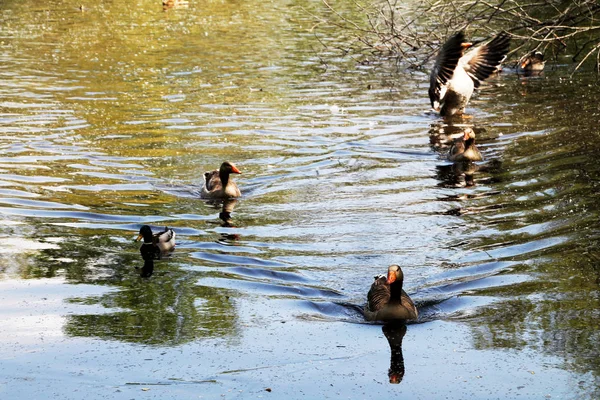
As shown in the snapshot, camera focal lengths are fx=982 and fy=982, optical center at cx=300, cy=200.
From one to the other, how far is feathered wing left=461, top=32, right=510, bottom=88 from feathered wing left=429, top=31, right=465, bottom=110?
2.09 m

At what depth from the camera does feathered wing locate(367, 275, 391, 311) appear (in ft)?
31.3

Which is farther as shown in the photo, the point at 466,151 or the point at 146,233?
the point at 466,151

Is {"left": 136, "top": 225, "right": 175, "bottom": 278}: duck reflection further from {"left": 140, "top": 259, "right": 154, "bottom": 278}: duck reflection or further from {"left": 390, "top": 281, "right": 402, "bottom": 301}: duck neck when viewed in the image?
{"left": 390, "top": 281, "right": 402, "bottom": 301}: duck neck

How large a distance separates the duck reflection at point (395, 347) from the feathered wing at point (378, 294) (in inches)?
9.0

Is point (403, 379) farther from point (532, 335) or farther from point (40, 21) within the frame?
point (40, 21)

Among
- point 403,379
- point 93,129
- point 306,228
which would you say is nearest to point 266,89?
point 93,129

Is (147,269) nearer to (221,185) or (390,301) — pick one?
(390,301)

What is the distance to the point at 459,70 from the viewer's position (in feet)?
66.2

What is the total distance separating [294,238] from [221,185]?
2.52 metres

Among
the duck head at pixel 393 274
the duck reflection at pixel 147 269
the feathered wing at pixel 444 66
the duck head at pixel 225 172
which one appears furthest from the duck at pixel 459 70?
the duck head at pixel 393 274

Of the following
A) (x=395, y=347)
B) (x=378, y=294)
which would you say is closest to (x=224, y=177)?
(x=378, y=294)

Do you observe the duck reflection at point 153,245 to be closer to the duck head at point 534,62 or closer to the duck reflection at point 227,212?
the duck reflection at point 227,212

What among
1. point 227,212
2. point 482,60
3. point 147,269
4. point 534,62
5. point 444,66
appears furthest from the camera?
point 534,62

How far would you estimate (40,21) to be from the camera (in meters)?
36.9
